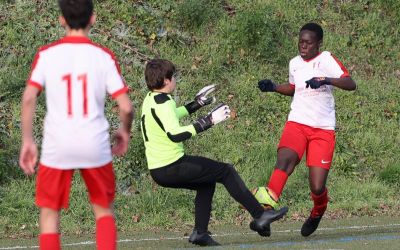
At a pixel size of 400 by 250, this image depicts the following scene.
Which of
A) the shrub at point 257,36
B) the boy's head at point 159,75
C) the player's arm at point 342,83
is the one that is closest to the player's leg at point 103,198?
the boy's head at point 159,75

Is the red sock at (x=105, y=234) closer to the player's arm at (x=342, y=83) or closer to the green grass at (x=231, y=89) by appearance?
the player's arm at (x=342, y=83)

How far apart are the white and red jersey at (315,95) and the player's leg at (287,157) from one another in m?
0.12

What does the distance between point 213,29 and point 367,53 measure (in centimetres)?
278

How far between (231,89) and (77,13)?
10.5 meters

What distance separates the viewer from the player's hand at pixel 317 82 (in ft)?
32.7

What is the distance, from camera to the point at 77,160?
6664 mm

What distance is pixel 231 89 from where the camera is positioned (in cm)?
1711

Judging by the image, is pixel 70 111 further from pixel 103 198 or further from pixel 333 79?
pixel 333 79

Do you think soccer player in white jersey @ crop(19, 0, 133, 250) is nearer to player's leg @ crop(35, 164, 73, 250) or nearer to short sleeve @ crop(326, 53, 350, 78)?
player's leg @ crop(35, 164, 73, 250)

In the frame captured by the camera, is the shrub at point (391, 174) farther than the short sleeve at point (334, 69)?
Yes

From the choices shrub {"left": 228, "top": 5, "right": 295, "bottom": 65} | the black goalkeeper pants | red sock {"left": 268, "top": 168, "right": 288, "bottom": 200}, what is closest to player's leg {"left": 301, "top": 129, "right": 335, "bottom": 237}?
red sock {"left": 268, "top": 168, "right": 288, "bottom": 200}

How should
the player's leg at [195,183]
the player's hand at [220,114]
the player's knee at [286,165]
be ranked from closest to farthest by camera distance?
1. the player's hand at [220,114]
2. the player's leg at [195,183]
3. the player's knee at [286,165]

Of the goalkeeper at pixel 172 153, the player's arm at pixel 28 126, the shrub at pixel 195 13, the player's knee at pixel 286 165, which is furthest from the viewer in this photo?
the shrub at pixel 195 13

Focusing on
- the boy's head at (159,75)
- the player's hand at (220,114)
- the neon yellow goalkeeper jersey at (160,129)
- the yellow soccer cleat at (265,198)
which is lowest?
the yellow soccer cleat at (265,198)
